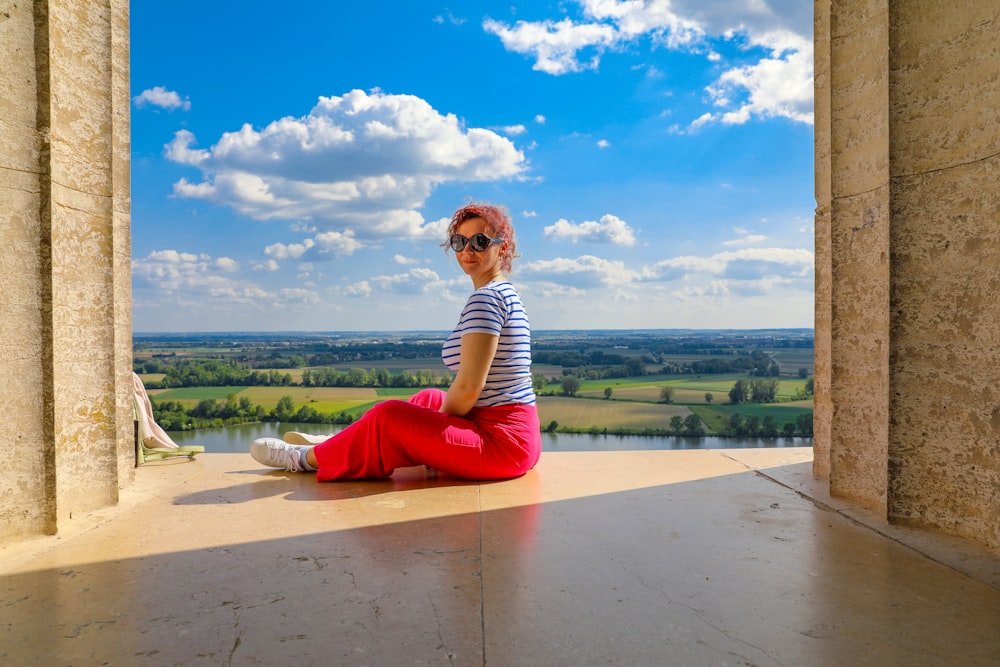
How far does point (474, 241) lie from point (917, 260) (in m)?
2.52

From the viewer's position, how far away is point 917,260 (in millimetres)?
3213

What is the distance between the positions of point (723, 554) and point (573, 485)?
1.41m

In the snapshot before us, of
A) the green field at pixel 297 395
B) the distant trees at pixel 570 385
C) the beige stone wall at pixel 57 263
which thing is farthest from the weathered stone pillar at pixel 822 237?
the distant trees at pixel 570 385

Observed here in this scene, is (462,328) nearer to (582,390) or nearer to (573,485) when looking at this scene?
(573,485)

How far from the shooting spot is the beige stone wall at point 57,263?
3014 mm

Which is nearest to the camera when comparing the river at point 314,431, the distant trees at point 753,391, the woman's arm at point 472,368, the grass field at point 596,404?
the woman's arm at point 472,368

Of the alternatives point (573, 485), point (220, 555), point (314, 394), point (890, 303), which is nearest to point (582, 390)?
point (314, 394)

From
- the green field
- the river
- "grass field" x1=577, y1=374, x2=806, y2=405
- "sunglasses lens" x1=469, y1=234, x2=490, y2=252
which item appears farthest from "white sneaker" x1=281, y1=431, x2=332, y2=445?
"grass field" x1=577, y1=374, x2=806, y2=405

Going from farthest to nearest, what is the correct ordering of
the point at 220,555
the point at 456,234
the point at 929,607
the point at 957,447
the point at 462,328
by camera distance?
the point at 456,234 → the point at 462,328 → the point at 957,447 → the point at 220,555 → the point at 929,607

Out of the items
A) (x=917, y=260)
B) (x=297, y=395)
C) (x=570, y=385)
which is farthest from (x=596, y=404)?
(x=917, y=260)

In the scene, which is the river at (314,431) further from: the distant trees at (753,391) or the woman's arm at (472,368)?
the distant trees at (753,391)

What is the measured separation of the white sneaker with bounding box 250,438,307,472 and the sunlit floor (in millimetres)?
494

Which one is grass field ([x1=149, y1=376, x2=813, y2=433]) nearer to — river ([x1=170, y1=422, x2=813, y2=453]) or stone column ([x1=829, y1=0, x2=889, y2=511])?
river ([x1=170, y1=422, x2=813, y2=453])

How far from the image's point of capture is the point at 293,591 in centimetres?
239
